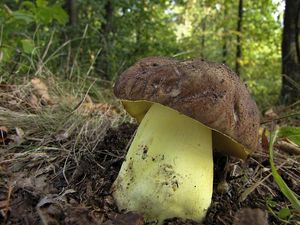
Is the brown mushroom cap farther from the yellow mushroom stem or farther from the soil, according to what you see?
the soil

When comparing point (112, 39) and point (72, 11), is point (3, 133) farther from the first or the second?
point (112, 39)

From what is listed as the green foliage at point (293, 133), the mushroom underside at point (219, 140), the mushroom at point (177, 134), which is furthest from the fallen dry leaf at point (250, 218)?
Answer: the green foliage at point (293, 133)

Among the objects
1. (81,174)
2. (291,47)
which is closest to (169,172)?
(81,174)

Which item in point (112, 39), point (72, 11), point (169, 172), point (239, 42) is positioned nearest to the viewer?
point (169, 172)

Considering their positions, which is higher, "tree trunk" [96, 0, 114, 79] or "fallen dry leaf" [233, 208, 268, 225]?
"fallen dry leaf" [233, 208, 268, 225]

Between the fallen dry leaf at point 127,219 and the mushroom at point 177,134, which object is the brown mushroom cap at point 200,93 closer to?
the mushroom at point 177,134

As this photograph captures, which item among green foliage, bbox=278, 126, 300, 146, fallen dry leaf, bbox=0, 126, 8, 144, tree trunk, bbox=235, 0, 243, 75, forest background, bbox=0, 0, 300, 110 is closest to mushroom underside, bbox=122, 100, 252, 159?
green foliage, bbox=278, 126, 300, 146
